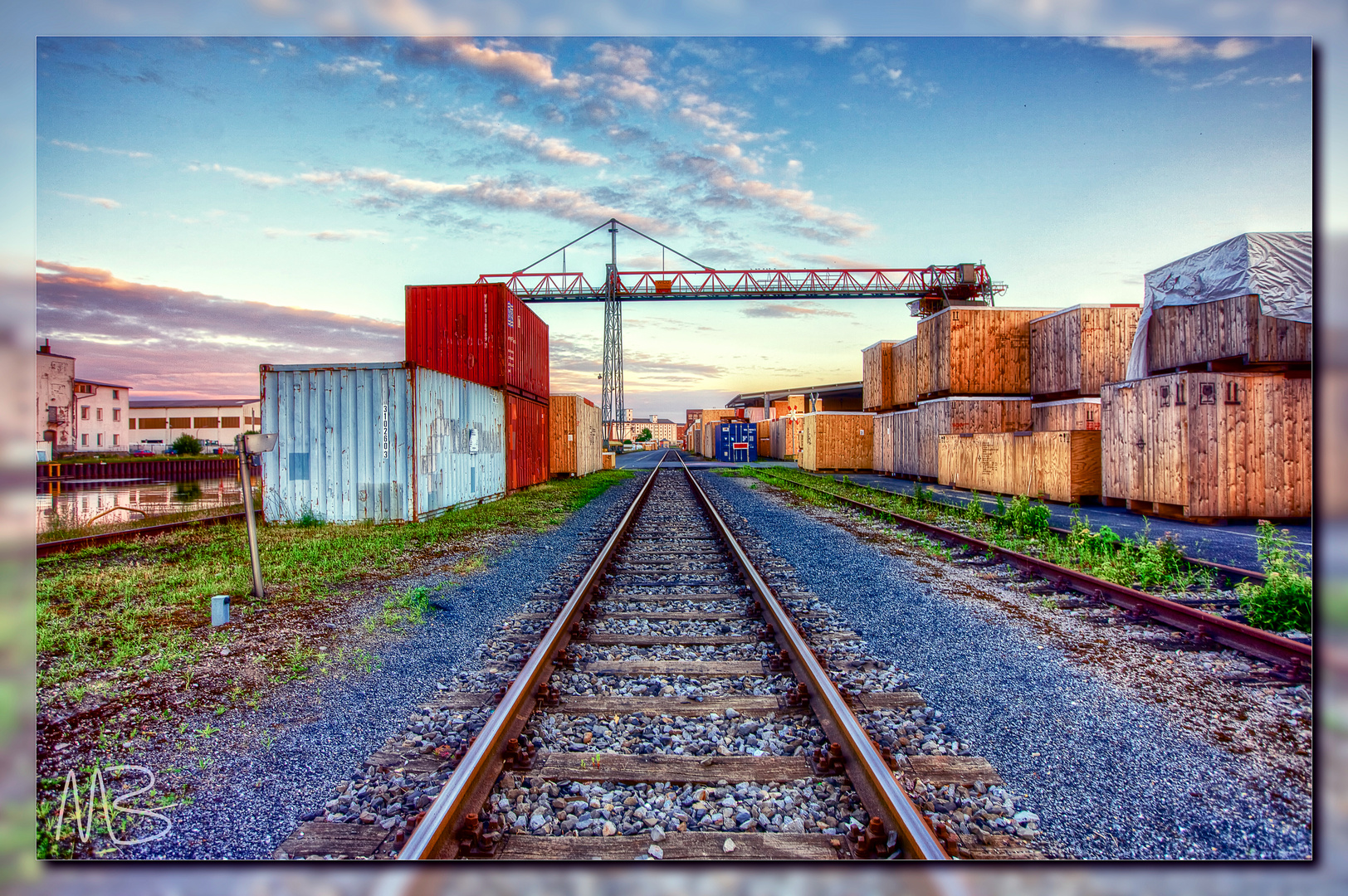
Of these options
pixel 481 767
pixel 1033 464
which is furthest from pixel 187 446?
pixel 481 767

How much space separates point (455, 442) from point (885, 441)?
16645mm

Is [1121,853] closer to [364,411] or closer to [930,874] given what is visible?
[930,874]

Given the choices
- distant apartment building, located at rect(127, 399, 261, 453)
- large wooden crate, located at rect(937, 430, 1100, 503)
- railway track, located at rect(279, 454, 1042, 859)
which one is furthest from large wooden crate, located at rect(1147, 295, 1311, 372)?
distant apartment building, located at rect(127, 399, 261, 453)

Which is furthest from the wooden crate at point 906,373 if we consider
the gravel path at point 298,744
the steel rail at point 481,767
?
the steel rail at point 481,767

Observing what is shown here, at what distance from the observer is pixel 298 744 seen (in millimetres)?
2920

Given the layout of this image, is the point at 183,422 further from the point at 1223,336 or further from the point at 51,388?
the point at 1223,336

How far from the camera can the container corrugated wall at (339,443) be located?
1070 cm

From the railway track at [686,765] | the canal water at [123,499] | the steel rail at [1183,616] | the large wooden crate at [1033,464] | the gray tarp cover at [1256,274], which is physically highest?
the gray tarp cover at [1256,274]

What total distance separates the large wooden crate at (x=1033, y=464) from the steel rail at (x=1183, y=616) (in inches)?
275

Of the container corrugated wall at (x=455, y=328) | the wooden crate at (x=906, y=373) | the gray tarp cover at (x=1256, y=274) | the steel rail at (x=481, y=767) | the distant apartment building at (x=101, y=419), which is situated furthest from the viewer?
the distant apartment building at (x=101, y=419)

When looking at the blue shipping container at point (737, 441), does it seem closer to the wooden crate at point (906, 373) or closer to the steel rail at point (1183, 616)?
the wooden crate at point (906, 373)

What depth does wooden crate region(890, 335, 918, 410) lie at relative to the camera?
20.9 metres

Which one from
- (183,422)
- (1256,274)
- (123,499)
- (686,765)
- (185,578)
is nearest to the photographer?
(686,765)

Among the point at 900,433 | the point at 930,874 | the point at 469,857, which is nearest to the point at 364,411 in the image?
the point at 469,857
